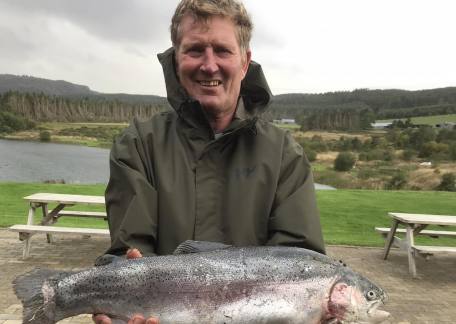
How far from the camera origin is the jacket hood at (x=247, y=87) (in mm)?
3270

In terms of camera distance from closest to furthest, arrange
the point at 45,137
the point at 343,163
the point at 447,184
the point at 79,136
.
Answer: the point at 447,184
the point at 343,163
the point at 45,137
the point at 79,136

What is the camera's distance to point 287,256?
113 inches

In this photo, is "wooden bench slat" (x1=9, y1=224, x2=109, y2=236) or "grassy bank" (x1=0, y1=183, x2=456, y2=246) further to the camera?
"grassy bank" (x1=0, y1=183, x2=456, y2=246)

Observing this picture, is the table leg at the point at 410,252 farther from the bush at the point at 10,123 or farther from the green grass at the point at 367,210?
the bush at the point at 10,123

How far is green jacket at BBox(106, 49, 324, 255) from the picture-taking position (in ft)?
9.91

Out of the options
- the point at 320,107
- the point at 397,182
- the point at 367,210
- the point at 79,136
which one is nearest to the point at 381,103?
the point at 320,107

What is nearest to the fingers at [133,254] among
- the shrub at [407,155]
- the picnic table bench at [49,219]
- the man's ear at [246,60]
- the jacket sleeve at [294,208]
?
the jacket sleeve at [294,208]

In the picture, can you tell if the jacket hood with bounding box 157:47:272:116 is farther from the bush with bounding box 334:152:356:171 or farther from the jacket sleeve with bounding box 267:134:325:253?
the bush with bounding box 334:152:356:171

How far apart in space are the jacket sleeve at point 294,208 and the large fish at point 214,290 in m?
0.18

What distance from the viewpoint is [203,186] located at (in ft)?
10.1

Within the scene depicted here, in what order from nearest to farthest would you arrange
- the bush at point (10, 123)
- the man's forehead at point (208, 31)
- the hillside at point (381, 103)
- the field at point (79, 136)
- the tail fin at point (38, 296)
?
the tail fin at point (38, 296), the man's forehead at point (208, 31), the field at point (79, 136), the bush at point (10, 123), the hillside at point (381, 103)

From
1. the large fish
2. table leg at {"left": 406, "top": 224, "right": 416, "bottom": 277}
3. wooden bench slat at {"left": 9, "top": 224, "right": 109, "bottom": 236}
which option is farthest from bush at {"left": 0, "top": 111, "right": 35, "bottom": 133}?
the large fish

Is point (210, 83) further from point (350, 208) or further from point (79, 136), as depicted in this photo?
point (79, 136)

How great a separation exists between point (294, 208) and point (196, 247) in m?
0.71
